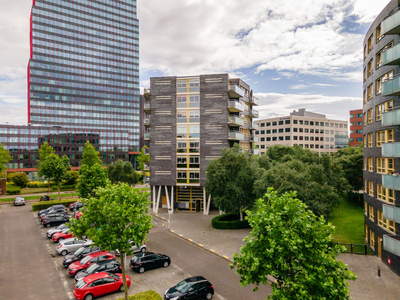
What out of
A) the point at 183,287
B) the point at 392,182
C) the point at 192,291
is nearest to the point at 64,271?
the point at 183,287

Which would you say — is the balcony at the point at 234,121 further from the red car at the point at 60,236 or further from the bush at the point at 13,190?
the bush at the point at 13,190

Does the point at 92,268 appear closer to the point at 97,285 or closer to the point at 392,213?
the point at 97,285

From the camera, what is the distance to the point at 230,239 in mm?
28359

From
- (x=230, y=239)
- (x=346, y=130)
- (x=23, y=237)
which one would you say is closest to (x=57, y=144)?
(x=23, y=237)

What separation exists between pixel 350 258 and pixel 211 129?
2602 cm

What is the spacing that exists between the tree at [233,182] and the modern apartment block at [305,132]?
6433cm

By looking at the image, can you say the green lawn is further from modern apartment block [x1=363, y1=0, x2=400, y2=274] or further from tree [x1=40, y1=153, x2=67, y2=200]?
tree [x1=40, y1=153, x2=67, y2=200]

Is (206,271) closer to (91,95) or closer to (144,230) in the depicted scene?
(144,230)

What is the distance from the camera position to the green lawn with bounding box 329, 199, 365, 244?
91.9 feet

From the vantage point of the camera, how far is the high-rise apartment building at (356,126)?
97838 mm

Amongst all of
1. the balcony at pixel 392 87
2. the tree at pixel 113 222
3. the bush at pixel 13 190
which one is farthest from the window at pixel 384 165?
the bush at pixel 13 190

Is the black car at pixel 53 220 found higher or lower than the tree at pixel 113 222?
lower

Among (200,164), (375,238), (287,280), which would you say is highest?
(200,164)

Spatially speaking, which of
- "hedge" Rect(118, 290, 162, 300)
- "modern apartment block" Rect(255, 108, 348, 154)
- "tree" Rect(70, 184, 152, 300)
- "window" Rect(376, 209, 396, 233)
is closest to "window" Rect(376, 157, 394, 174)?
"window" Rect(376, 209, 396, 233)
